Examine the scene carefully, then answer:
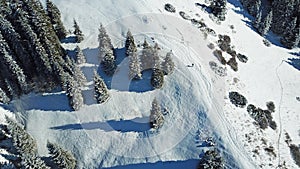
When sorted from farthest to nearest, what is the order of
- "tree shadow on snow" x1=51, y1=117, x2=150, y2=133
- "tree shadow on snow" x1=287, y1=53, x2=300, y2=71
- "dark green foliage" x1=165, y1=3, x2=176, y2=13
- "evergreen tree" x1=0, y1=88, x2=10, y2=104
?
"tree shadow on snow" x1=287, y1=53, x2=300, y2=71 → "dark green foliage" x1=165, y1=3, x2=176, y2=13 → "evergreen tree" x1=0, y1=88, x2=10, y2=104 → "tree shadow on snow" x1=51, y1=117, x2=150, y2=133

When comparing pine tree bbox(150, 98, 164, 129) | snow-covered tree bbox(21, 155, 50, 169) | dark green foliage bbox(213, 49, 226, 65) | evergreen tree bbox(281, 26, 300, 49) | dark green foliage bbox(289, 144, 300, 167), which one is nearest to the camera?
snow-covered tree bbox(21, 155, 50, 169)

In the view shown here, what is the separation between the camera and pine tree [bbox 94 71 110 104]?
5228 centimetres

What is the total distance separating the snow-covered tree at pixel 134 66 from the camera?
5588cm

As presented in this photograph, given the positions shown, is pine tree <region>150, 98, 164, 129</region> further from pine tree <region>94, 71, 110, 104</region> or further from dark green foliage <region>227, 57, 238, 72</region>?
dark green foliage <region>227, 57, 238, 72</region>

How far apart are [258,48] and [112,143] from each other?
46.6 metres

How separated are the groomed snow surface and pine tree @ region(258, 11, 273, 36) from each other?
16.0 meters

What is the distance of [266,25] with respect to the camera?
81.4 meters

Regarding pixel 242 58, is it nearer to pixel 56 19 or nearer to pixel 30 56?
pixel 56 19

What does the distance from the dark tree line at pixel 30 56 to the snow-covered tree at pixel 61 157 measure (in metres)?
8.98

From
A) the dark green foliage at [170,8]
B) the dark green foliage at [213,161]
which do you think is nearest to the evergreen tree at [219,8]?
the dark green foliage at [170,8]

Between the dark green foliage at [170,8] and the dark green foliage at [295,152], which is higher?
the dark green foliage at [170,8]

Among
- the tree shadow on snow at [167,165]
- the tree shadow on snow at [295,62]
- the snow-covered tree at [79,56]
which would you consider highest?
the snow-covered tree at [79,56]

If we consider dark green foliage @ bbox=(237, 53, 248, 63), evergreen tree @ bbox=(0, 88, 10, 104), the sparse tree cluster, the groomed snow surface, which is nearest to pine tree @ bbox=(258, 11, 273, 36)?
dark green foliage @ bbox=(237, 53, 248, 63)

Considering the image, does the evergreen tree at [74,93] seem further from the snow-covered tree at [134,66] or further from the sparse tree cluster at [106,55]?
the snow-covered tree at [134,66]
